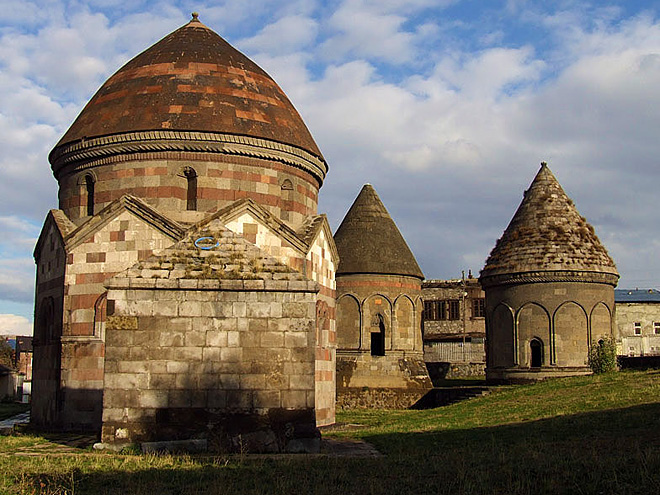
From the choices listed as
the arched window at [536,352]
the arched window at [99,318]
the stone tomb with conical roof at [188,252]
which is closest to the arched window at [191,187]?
the stone tomb with conical roof at [188,252]

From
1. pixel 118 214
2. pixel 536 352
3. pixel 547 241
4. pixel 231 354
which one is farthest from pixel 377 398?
pixel 231 354

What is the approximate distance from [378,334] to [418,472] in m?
22.8

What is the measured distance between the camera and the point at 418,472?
32.4ft

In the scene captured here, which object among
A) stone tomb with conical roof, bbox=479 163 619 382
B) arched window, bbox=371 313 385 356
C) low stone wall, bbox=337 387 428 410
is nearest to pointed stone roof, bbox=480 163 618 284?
stone tomb with conical roof, bbox=479 163 619 382

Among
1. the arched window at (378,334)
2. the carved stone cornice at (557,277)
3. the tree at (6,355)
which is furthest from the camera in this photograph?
the tree at (6,355)

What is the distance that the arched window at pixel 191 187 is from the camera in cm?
1998

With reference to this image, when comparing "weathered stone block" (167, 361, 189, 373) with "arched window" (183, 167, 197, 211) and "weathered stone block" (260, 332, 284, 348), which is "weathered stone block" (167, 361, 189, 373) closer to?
"weathered stone block" (260, 332, 284, 348)

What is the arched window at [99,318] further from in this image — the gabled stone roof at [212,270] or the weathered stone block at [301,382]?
the weathered stone block at [301,382]

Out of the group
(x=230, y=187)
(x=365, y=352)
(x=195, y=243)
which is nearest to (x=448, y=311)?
(x=365, y=352)

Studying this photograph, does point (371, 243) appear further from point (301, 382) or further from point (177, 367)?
point (177, 367)

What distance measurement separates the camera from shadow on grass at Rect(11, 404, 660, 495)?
28.6ft

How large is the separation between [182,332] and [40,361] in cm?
954

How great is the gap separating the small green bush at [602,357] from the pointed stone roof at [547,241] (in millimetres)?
2579

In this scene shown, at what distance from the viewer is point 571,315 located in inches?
1126
